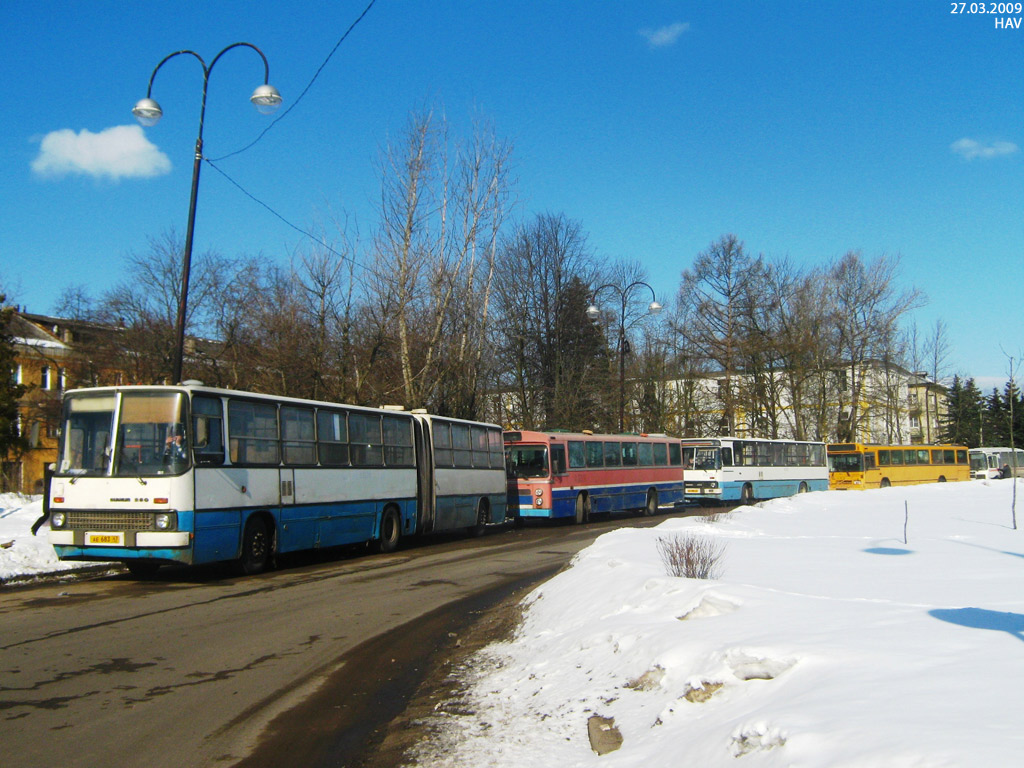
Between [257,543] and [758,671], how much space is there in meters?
11.4

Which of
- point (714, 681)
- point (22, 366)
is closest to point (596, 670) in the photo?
point (714, 681)

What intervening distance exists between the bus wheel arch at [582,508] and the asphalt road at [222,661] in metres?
13.0

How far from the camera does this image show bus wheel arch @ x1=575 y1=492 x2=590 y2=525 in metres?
28.5

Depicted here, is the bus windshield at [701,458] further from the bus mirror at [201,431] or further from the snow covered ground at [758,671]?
the bus mirror at [201,431]

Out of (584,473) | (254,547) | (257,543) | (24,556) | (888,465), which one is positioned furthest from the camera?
(888,465)

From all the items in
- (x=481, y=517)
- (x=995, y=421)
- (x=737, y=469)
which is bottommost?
(x=481, y=517)

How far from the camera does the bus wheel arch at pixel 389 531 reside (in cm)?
1908

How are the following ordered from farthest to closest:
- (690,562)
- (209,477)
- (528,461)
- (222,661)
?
1. (528,461)
2. (209,477)
3. (690,562)
4. (222,661)

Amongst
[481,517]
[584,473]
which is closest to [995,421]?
[584,473]

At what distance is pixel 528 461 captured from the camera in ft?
88.8

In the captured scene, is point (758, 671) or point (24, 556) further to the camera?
point (24, 556)

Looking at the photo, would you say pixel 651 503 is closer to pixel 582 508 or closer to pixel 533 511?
pixel 582 508

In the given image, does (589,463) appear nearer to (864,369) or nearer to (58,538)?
(58,538)

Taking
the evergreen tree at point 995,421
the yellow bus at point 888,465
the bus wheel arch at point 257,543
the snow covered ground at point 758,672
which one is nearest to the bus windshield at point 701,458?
the yellow bus at point 888,465
